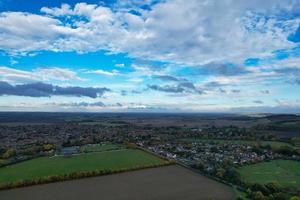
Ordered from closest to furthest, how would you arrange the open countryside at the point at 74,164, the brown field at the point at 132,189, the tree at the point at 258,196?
the tree at the point at 258,196, the brown field at the point at 132,189, the open countryside at the point at 74,164

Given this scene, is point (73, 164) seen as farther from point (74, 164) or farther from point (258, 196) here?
point (258, 196)

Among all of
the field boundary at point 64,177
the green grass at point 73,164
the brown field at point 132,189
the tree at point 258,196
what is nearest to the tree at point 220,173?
the brown field at point 132,189

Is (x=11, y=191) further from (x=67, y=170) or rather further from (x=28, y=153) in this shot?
(x=28, y=153)

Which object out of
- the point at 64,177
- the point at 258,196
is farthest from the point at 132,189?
the point at 258,196

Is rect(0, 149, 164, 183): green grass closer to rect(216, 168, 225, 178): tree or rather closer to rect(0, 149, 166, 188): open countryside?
rect(0, 149, 166, 188): open countryside

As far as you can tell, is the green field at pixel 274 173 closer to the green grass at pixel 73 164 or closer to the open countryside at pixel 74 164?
the open countryside at pixel 74 164

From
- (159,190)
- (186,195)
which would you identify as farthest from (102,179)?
(186,195)
